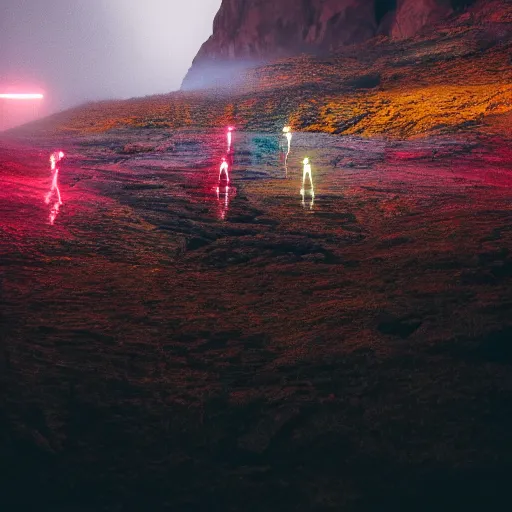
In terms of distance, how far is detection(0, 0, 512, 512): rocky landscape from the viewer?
9.59ft

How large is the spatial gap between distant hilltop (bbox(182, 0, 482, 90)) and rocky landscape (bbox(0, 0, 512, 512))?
14.8 m

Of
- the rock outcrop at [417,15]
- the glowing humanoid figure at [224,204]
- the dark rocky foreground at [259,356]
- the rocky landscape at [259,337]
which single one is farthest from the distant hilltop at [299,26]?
the dark rocky foreground at [259,356]

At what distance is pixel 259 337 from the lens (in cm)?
429

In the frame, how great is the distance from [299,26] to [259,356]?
95.8 feet

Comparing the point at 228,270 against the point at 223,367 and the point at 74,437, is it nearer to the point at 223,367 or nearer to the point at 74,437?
the point at 223,367

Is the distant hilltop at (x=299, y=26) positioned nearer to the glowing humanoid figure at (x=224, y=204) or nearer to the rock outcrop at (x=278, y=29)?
the rock outcrop at (x=278, y=29)

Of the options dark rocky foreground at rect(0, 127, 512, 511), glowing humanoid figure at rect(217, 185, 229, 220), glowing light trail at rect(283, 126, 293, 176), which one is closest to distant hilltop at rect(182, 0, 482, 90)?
glowing light trail at rect(283, 126, 293, 176)

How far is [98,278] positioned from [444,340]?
345 centimetres

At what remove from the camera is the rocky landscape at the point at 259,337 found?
292 centimetres

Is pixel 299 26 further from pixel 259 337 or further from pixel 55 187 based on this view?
pixel 259 337

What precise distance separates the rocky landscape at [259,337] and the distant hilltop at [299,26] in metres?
14.8

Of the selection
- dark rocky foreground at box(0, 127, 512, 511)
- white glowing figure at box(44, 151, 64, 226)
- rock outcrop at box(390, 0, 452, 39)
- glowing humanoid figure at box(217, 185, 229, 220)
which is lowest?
dark rocky foreground at box(0, 127, 512, 511)

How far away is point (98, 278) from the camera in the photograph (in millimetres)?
5414

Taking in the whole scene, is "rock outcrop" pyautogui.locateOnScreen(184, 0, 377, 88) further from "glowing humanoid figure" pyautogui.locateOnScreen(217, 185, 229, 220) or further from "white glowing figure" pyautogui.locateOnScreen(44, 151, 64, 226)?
"glowing humanoid figure" pyautogui.locateOnScreen(217, 185, 229, 220)
